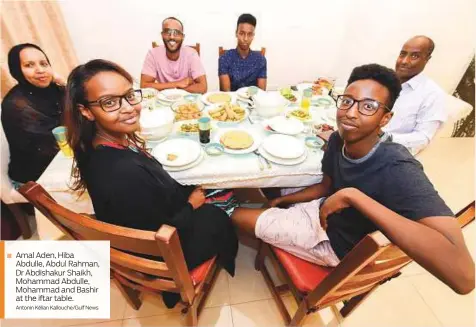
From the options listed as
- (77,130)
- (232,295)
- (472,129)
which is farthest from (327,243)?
(472,129)

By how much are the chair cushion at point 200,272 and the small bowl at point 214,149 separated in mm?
541

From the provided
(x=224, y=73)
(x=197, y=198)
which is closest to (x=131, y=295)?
(x=197, y=198)

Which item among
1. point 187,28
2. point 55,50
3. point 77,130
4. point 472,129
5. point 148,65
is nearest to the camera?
point 77,130

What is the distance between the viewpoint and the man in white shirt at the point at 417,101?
167cm

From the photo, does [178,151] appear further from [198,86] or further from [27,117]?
[198,86]

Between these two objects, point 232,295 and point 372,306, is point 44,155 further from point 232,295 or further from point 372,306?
point 372,306

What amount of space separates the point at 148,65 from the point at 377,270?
2.34m

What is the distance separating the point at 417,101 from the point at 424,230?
4.27 ft

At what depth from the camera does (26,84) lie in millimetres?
1649

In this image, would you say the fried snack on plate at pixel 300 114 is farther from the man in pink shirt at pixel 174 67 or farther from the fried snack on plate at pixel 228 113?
the man in pink shirt at pixel 174 67

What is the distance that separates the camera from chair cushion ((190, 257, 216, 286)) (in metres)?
1.14

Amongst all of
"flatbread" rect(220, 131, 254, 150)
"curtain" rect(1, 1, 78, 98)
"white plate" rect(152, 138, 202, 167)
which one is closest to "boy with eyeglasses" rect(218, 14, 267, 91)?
"flatbread" rect(220, 131, 254, 150)

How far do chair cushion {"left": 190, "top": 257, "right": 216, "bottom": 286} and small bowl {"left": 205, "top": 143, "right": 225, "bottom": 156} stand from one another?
0.54 metres

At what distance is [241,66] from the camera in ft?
8.29
